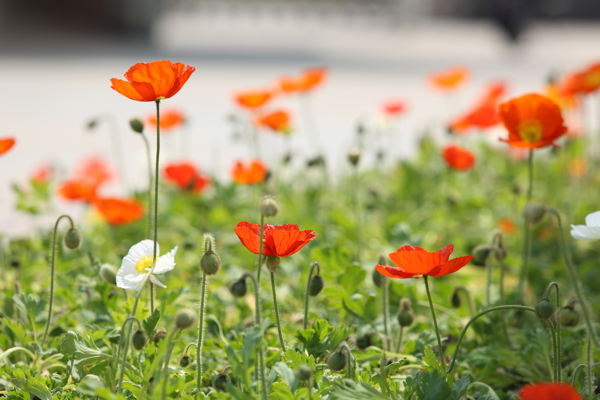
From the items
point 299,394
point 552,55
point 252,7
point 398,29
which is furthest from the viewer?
point 252,7

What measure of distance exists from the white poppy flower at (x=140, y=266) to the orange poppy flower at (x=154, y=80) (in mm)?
260

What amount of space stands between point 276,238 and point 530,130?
2.15 ft

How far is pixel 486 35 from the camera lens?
14.0m

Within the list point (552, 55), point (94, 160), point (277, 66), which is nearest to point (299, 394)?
point (94, 160)

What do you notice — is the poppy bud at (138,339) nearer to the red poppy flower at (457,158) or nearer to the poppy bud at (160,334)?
the poppy bud at (160,334)

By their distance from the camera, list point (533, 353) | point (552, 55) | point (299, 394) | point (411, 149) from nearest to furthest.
Result: point (299, 394) → point (533, 353) → point (411, 149) → point (552, 55)

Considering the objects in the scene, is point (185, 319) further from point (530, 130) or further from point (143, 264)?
point (530, 130)

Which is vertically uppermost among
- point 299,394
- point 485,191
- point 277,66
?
point 277,66

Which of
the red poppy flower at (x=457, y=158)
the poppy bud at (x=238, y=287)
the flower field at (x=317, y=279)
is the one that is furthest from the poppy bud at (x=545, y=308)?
the red poppy flower at (x=457, y=158)

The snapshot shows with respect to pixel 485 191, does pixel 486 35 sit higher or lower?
higher

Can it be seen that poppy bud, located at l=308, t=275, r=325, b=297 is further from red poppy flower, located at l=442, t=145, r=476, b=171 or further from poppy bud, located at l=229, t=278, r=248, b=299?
red poppy flower, located at l=442, t=145, r=476, b=171

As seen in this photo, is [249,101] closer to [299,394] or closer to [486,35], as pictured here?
[299,394]

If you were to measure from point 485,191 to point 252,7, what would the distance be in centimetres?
1228

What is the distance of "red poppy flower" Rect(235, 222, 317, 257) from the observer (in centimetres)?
117
